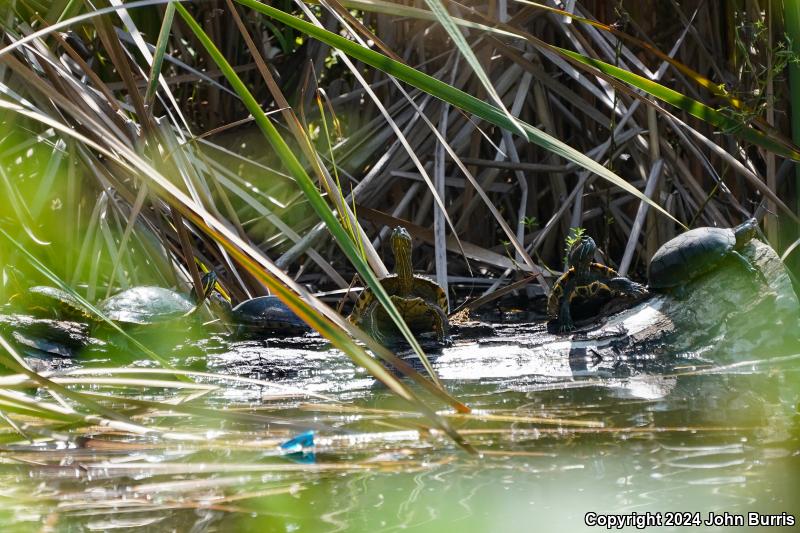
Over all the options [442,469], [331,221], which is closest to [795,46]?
[442,469]

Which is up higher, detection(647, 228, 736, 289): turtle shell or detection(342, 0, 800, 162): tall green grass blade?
detection(342, 0, 800, 162): tall green grass blade

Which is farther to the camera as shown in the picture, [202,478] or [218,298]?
[218,298]

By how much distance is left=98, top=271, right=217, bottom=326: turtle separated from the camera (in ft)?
10.1

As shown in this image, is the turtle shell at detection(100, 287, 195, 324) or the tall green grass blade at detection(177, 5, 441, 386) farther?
the turtle shell at detection(100, 287, 195, 324)

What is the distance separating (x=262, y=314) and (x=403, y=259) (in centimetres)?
53

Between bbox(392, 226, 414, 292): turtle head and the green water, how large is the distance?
802 mm

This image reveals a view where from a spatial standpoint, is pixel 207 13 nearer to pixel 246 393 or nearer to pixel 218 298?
pixel 218 298

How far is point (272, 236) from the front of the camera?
4.67 meters

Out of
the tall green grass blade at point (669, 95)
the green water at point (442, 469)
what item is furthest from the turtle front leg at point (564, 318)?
the tall green grass blade at point (669, 95)

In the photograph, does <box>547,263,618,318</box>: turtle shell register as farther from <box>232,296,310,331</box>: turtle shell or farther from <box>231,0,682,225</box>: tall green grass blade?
<box>231,0,682,225</box>: tall green grass blade

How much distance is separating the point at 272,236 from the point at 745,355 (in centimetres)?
254

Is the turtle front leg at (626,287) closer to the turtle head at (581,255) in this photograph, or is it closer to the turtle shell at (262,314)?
the turtle head at (581,255)

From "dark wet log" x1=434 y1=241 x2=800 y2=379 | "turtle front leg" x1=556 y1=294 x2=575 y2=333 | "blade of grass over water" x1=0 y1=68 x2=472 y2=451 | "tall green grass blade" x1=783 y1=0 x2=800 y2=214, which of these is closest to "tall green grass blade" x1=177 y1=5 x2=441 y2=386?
"blade of grass over water" x1=0 y1=68 x2=472 y2=451

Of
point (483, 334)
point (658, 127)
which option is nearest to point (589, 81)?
point (658, 127)
